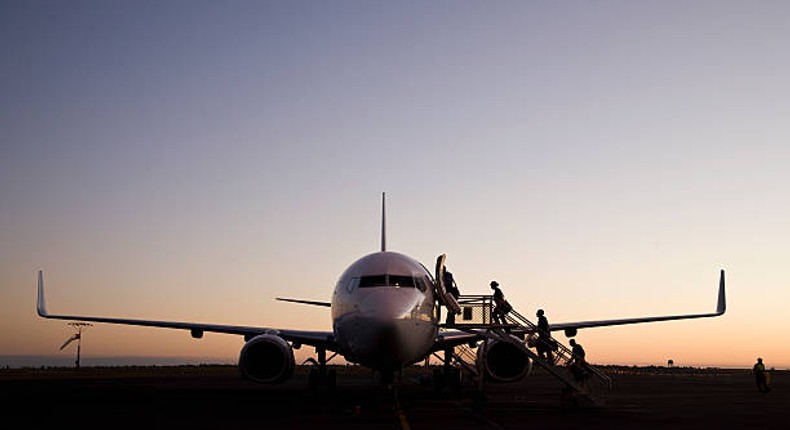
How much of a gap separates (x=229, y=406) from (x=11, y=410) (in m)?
5.03

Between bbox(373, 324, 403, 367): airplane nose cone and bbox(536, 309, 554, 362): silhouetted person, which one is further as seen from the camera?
bbox(536, 309, 554, 362): silhouetted person

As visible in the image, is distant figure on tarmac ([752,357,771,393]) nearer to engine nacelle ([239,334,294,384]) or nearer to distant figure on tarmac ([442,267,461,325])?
distant figure on tarmac ([442,267,461,325])

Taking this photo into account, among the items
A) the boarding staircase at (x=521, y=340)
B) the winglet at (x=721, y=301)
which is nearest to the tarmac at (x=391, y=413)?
the boarding staircase at (x=521, y=340)

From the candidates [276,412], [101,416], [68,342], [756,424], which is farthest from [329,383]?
[68,342]

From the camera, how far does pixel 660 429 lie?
1346 centimetres

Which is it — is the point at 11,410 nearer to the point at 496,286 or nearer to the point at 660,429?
the point at 496,286

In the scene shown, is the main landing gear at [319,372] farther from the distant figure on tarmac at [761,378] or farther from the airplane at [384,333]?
the distant figure on tarmac at [761,378]

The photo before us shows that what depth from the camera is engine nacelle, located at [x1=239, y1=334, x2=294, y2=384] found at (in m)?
20.8

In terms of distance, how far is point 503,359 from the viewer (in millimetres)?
20609

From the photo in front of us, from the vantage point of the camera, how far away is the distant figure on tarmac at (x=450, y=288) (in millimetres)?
20812

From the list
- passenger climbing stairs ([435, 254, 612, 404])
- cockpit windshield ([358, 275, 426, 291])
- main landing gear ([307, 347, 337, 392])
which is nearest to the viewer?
cockpit windshield ([358, 275, 426, 291])

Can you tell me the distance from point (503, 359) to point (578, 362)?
1.94 m

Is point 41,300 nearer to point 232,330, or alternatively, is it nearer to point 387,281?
point 232,330

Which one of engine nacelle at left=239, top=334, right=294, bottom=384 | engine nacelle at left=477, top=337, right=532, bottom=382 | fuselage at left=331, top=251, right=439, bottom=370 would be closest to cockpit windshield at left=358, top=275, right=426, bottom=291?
fuselage at left=331, top=251, right=439, bottom=370
